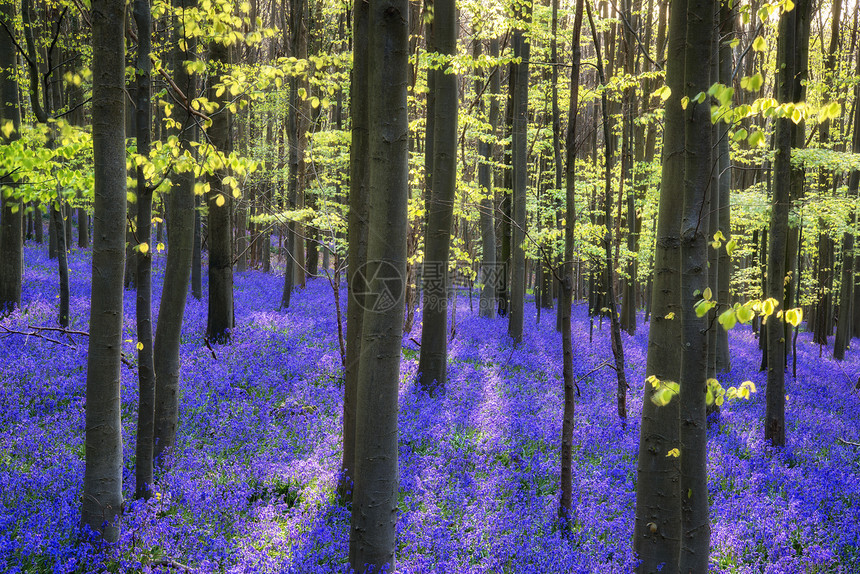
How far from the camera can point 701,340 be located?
311 cm

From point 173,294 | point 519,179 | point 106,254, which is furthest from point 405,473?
point 519,179

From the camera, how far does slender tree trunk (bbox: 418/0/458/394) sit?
819 centimetres

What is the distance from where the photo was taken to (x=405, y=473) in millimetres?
5965

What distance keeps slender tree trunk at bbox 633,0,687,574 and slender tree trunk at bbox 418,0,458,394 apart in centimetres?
441

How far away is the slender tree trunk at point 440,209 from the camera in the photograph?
8188 mm

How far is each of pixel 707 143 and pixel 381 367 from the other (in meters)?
2.54

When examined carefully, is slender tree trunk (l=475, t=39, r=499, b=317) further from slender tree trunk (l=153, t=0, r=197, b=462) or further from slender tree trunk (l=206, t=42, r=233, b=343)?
slender tree trunk (l=153, t=0, r=197, b=462)

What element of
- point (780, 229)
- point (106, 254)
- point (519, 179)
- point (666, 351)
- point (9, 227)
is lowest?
point (666, 351)

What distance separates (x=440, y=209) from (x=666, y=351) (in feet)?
17.3

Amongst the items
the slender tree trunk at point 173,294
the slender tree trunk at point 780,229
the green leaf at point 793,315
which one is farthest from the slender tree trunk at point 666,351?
the slender tree trunk at point 780,229

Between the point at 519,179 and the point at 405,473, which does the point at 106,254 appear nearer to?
the point at 405,473

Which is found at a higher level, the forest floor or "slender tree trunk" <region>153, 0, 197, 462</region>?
"slender tree trunk" <region>153, 0, 197, 462</region>

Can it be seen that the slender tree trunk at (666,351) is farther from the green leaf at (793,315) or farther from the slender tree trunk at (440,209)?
the slender tree trunk at (440,209)

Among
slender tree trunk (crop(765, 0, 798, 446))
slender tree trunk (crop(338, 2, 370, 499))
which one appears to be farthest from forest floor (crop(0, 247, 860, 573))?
slender tree trunk (crop(338, 2, 370, 499))
